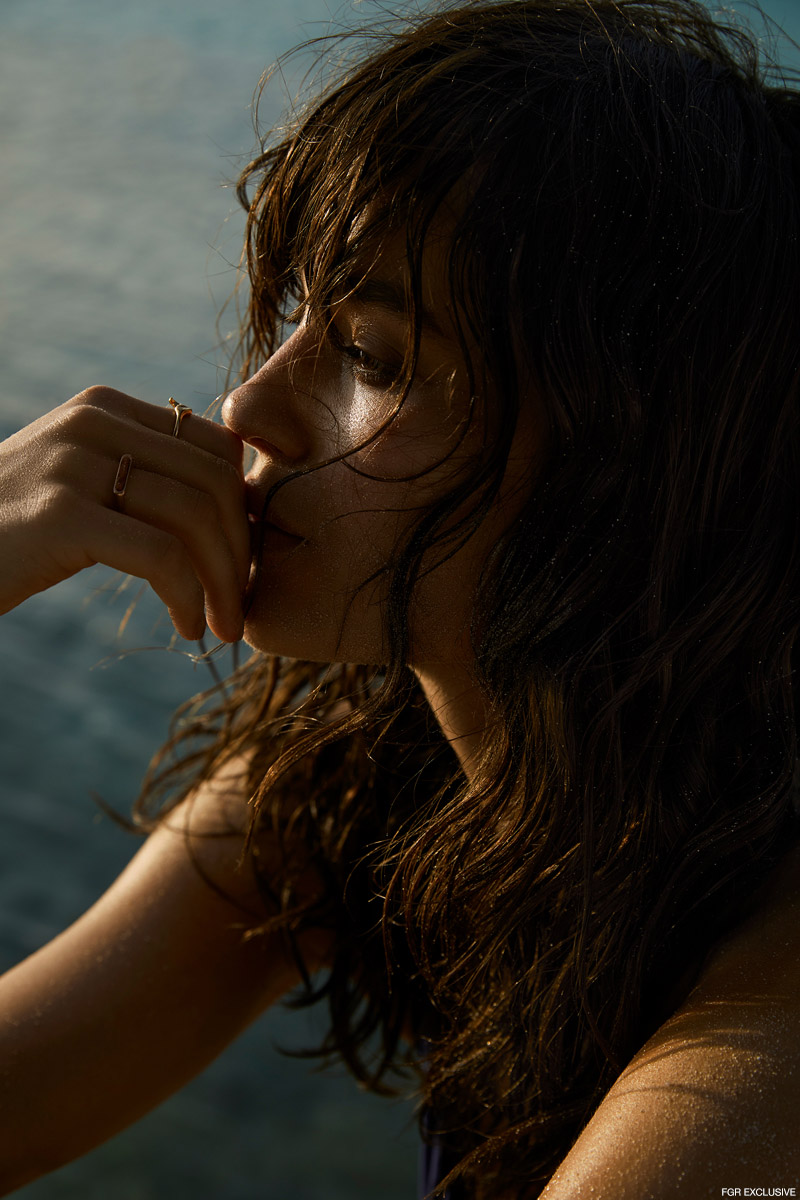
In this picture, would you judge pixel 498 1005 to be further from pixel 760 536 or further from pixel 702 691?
pixel 760 536

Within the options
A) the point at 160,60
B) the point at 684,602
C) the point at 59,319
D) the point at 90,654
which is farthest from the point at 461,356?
the point at 160,60

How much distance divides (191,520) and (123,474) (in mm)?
74

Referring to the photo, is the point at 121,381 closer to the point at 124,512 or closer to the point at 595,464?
the point at 124,512

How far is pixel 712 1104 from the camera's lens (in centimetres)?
71

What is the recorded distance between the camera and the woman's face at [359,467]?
2.79ft

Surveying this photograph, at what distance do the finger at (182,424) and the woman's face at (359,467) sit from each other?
0.04 meters

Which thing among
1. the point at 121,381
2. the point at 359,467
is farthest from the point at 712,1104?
the point at 121,381

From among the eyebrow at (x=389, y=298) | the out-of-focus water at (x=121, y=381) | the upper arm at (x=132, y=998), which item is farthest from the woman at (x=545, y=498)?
the out-of-focus water at (x=121, y=381)

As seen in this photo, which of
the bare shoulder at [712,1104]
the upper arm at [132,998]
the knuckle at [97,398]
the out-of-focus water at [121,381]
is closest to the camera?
the bare shoulder at [712,1104]

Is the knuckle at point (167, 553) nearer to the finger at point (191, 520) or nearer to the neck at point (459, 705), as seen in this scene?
the finger at point (191, 520)

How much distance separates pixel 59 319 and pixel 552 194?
240 cm

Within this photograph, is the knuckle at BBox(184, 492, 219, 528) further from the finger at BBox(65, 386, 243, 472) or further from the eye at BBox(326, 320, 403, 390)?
the eye at BBox(326, 320, 403, 390)

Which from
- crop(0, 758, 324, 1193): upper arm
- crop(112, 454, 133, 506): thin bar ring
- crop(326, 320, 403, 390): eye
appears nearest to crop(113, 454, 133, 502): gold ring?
crop(112, 454, 133, 506): thin bar ring

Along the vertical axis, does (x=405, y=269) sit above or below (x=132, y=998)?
above
